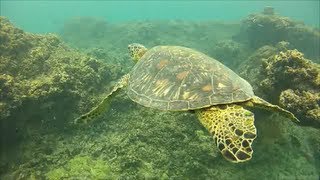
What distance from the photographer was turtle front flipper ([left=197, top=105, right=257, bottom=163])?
11.9ft

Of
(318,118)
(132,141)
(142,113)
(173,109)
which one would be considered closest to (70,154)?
(132,141)

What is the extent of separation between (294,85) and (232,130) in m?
2.19

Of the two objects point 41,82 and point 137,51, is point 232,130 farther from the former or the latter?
point 41,82

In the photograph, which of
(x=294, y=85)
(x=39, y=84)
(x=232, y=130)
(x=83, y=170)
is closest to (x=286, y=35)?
(x=294, y=85)

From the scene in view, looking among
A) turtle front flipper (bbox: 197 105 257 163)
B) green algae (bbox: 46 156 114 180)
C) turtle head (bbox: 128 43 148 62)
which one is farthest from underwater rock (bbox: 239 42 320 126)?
green algae (bbox: 46 156 114 180)

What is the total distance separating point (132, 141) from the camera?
5.35 m

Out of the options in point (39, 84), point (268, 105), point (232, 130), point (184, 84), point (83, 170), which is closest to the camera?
point (232, 130)

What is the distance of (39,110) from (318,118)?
5052 mm

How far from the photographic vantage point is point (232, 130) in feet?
12.7

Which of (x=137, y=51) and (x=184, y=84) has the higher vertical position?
(x=184, y=84)

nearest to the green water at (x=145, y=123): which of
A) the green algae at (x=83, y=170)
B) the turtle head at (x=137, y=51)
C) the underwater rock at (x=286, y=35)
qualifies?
the green algae at (x=83, y=170)

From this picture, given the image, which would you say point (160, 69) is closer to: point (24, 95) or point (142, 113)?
point (142, 113)

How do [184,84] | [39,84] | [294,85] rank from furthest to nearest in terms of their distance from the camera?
1. [39,84]
2. [294,85]
3. [184,84]

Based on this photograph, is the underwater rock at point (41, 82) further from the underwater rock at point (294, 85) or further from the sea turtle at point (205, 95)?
the underwater rock at point (294, 85)
